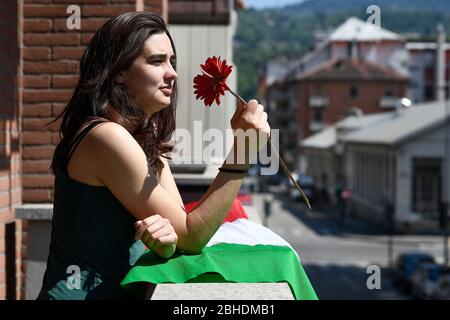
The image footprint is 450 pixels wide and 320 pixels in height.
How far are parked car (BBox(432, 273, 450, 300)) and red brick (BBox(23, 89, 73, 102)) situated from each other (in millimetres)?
23983

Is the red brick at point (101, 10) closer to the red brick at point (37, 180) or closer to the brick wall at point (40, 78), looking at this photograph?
the brick wall at point (40, 78)

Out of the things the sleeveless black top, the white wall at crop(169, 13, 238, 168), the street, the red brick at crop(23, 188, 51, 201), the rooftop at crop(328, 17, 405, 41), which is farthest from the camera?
the rooftop at crop(328, 17, 405, 41)

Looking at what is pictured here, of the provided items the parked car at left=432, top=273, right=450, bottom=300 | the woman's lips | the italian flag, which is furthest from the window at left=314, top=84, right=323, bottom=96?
the italian flag

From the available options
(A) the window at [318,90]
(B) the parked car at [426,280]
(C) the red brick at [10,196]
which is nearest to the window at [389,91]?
(A) the window at [318,90]

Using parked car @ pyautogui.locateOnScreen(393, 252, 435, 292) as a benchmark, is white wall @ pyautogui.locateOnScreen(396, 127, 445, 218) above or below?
above

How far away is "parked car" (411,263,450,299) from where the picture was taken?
2948 cm

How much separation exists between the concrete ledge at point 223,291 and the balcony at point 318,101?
267 feet

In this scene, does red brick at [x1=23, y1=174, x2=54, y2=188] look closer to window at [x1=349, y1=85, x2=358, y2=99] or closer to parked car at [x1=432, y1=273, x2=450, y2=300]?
parked car at [x1=432, y1=273, x2=450, y2=300]

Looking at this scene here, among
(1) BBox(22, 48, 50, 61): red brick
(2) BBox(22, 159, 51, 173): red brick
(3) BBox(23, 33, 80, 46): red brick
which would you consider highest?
(3) BBox(23, 33, 80, 46): red brick

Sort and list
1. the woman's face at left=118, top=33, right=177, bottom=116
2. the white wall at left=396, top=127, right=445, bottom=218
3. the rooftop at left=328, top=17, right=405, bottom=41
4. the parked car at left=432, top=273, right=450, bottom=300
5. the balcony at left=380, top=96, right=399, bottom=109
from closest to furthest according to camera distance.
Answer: the woman's face at left=118, top=33, right=177, bottom=116 → the parked car at left=432, top=273, right=450, bottom=300 → the white wall at left=396, top=127, right=445, bottom=218 → the balcony at left=380, top=96, right=399, bottom=109 → the rooftop at left=328, top=17, right=405, bottom=41

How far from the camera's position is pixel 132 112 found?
2502mm

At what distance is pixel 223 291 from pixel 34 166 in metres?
2.78

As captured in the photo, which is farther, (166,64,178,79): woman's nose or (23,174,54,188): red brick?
(23,174,54,188): red brick

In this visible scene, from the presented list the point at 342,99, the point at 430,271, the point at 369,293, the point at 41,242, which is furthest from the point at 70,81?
the point at 342,99
